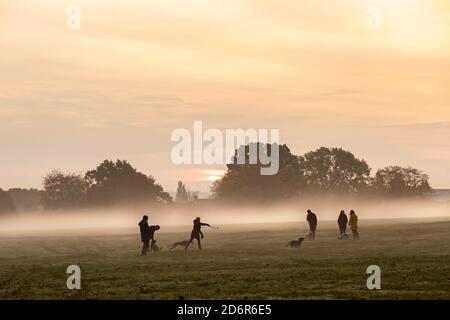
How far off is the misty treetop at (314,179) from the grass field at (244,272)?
112 meters

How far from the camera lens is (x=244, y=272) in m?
32.2

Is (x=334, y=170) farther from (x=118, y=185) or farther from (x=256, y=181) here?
(x=118, y=185)

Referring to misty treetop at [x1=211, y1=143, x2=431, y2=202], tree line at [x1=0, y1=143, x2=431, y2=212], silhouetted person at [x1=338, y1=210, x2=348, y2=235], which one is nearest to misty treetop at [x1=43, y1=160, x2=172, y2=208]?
tree line at [x1=0, y1=143, x2=431, y2=212]

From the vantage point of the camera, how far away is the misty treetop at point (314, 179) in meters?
161

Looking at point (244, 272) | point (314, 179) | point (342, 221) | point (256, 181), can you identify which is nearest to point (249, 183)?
point (256, 181)

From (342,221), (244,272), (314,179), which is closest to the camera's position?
(244,272)

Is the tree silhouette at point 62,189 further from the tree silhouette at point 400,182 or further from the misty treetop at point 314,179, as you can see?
the tree silhouette at point 400,182

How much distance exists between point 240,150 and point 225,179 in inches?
283

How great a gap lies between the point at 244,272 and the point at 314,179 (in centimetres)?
14546

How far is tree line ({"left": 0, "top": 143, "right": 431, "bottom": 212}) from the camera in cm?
16150

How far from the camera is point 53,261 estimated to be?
139ft

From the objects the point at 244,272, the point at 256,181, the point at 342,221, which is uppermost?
the point at 256,181
